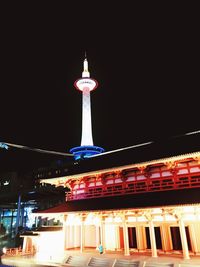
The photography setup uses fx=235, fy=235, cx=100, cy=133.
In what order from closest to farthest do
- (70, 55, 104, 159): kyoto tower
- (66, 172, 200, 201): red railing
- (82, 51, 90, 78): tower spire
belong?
(66, 172, 200, 201): red railing < (70, 55, 104, 159): kyoto tower < (82, 51, 90, 78): tower spire

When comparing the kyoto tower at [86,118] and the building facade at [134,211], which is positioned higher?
the kyoto tower at [86,118]

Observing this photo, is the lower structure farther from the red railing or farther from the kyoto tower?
the kyoto tower

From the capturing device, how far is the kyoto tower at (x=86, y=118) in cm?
4134

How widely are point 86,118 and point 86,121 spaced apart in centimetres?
68

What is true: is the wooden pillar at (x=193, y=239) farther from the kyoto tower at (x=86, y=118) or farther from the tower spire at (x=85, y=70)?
the tower spire at (x=85, y=70)

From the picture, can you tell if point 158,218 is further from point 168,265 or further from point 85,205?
point 85,205

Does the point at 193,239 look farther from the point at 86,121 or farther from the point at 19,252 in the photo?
the point at 86,121

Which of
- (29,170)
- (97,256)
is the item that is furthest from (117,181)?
(29,170)

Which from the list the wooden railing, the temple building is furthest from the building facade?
the wooden railing

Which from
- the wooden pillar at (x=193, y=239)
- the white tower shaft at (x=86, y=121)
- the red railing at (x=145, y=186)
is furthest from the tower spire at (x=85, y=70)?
the wooden pillar at (x=193, y=239)

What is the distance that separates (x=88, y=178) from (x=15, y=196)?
30672 millimetres

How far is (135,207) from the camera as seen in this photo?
1421cm

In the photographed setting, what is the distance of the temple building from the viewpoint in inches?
563

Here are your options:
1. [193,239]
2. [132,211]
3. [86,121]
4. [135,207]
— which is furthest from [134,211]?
[86,121]
